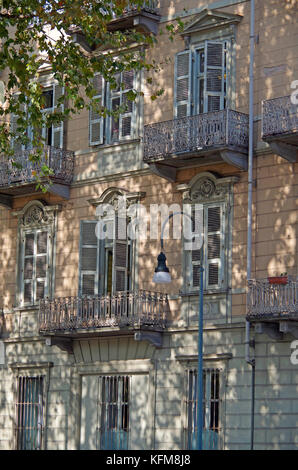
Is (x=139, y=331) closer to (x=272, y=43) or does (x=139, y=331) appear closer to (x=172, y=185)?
(x=172, y=185)

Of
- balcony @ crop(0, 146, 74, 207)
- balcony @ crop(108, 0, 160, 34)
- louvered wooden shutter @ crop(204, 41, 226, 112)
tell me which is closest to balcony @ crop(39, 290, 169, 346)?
balcony @ crop(0, 146, 74, 207)

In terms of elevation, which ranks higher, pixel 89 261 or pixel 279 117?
pixel 279 117

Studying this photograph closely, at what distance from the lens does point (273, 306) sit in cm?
2911

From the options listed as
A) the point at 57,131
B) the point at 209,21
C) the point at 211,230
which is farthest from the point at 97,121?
the point at 211,230

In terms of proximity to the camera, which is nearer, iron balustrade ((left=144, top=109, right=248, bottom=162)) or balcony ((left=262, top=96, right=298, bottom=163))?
balcony ((left=262, top=96, right=298, bottom=163))

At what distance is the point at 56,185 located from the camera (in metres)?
35.2

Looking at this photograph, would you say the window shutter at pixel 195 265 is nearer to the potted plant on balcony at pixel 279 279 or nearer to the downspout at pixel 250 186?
the downspout at pixel 250 186

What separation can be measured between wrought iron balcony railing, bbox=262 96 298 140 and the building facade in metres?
0.03

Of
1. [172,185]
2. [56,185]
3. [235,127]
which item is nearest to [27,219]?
[56,185]

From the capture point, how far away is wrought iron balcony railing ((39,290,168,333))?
1261 inches

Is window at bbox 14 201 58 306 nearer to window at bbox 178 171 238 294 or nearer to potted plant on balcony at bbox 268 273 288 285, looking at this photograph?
window at bbox 178 171 238 294

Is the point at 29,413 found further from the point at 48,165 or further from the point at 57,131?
the point at 57,131

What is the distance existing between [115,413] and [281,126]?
29.6 feet

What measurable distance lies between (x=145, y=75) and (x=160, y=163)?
314 centimetres
